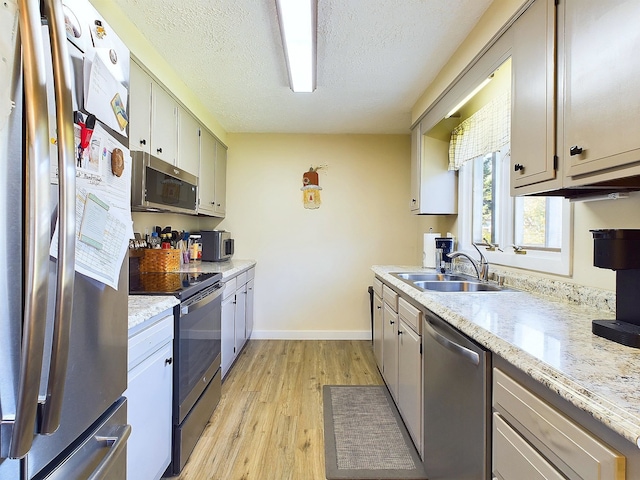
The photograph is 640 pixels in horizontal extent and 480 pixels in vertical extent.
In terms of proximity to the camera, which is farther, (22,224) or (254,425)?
(254,425)

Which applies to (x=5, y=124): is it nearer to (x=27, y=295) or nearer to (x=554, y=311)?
(x=27, y=295)

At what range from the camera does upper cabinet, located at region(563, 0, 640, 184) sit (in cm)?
90

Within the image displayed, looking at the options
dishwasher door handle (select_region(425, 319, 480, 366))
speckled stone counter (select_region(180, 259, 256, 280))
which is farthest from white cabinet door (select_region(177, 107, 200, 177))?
dishwasher door handle (select_region(425, 319, 480, 366))

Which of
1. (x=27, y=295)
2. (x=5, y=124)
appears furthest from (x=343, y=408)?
(x=5, y=124)

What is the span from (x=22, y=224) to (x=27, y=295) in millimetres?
132

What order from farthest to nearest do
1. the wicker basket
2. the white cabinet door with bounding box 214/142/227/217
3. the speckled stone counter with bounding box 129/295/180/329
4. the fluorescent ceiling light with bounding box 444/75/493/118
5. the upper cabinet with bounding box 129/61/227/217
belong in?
the white cabinet door with bounding box 214/142/227/217, the wicker basket, the upper cabinet with bounding box 129/61/227/217, the fluorescent ceiling light with bounding box 444/75/493/118, the speckled stone counter with bounding box 129/295/180/329

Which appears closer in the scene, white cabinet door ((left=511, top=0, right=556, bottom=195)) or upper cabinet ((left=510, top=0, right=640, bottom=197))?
upper cabinet ((left=510, top=0, right=640, bottom=197))

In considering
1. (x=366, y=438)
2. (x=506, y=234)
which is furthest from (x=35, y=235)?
(x=506, y=234)

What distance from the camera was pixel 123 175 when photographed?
0.95 m

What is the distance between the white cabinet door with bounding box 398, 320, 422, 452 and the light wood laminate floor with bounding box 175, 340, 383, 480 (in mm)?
528

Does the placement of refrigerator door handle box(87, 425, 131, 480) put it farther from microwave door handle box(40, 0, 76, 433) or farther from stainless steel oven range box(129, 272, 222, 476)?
stainless steel oven range box(129, 272, 222, 476)

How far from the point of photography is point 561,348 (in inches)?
34.5

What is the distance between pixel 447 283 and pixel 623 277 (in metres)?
1.25

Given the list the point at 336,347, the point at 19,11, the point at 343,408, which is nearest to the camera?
the point at 19,11
